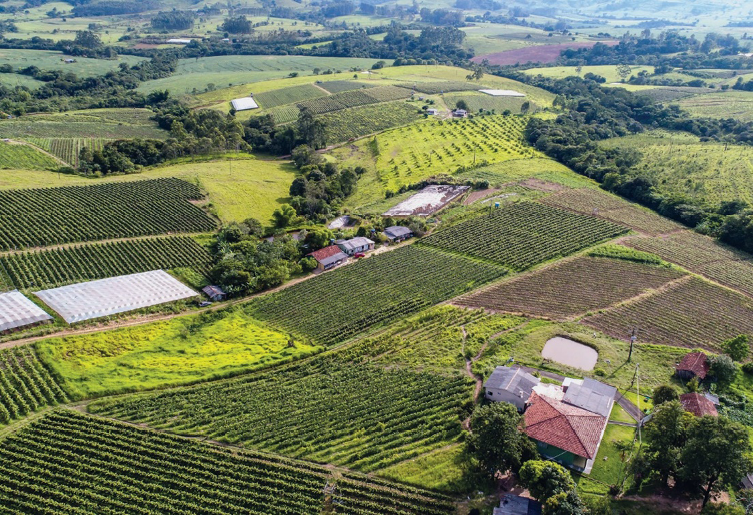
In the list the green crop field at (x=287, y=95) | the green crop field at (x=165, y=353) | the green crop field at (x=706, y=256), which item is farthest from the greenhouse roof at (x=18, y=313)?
the green crop field at (x=287, y=95)

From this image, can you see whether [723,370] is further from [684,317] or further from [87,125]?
[87,125]

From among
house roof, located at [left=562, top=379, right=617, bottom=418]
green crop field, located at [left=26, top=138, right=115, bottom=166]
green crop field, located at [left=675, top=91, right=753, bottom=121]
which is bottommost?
house roof, located at [left=562, top=379, right=617, bottom=418]

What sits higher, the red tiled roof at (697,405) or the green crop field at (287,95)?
the green crop field at (287,95)

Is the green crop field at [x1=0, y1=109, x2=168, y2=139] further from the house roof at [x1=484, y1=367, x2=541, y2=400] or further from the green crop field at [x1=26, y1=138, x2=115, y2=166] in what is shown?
the house roof at [x1=484, y1=367, x2=541, y2=400]

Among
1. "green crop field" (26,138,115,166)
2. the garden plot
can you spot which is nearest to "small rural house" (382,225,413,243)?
the garden plot

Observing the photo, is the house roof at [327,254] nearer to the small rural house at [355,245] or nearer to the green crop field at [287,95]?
the small rural house at [355,245]

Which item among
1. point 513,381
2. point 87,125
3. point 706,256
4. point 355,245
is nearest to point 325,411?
point 513,381
